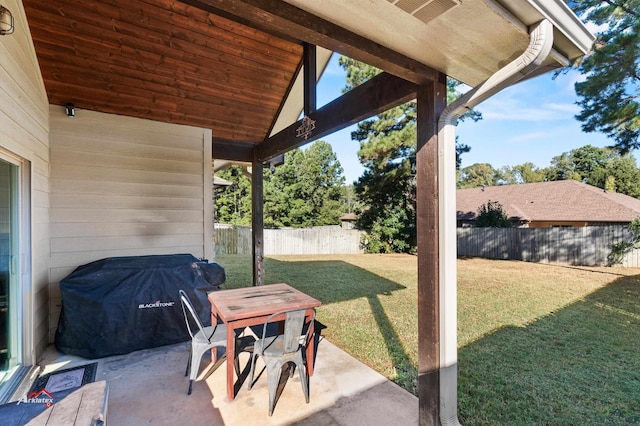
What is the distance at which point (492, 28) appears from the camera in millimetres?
1538

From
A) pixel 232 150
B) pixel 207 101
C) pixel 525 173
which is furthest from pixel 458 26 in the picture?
pixel 525 173

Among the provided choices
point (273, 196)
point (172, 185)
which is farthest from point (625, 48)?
point (273, 196)

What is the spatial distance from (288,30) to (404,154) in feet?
43.6

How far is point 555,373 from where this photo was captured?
2.99 meters

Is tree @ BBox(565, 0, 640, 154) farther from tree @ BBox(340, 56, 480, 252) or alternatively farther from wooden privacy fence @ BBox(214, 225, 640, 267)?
tree @ BBox(340, 56, 480, 252)

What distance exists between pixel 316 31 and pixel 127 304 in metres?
3.22

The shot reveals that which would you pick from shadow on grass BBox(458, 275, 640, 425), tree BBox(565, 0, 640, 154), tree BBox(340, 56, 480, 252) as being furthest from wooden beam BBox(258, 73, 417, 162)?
tree BBox(340, 56, 480, 252)

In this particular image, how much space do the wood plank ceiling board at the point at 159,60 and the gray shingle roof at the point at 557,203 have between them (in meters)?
16.0

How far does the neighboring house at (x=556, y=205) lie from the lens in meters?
13.8

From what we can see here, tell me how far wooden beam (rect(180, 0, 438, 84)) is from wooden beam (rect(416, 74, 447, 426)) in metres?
0.20

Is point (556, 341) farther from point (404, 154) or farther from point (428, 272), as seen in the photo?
point (404, 154)

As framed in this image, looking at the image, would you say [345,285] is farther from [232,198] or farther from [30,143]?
[232,198]

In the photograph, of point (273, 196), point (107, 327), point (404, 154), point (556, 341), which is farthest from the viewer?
point (273, 196)

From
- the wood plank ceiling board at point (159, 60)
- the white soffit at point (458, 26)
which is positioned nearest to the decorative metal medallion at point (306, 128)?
the wood plank ceiling board at point (159, 60)
